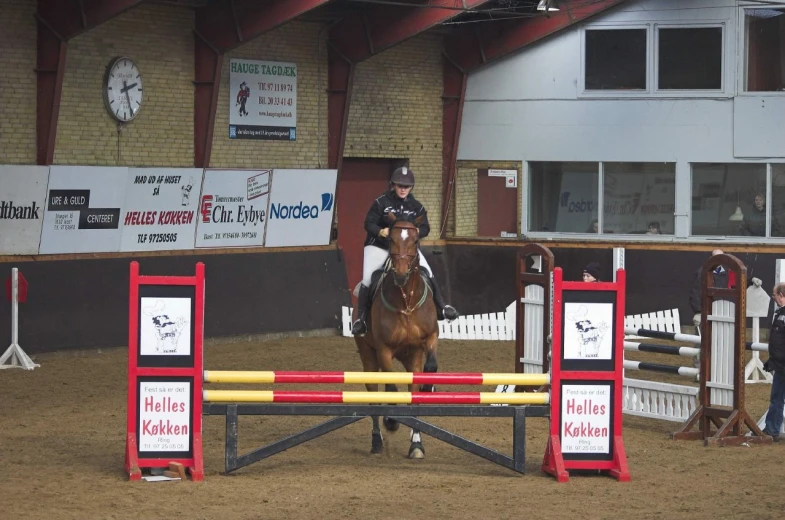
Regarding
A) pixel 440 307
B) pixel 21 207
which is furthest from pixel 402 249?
pixel 21 207

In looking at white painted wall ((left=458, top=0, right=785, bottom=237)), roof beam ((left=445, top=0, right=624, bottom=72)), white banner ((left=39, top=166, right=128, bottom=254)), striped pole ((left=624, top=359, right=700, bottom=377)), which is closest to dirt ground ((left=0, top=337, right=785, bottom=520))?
striped pole ((left=624, top=359, right=700, bottom=377))

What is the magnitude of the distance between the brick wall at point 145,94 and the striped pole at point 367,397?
9060 mm

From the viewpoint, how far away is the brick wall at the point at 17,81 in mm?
16953

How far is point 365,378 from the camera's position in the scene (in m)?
9.77

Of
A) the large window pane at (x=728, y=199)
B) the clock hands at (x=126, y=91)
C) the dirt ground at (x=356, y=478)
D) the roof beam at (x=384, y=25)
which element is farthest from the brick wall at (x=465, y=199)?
the dirt ground at (x=356, y=478)

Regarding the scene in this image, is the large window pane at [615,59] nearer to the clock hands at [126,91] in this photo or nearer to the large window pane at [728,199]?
the large window pane at [728,199]

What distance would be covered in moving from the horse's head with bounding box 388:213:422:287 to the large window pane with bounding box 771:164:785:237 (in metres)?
12.4

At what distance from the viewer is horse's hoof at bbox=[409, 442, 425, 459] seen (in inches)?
424

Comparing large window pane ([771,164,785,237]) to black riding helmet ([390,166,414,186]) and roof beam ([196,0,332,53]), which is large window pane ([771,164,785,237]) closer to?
roof beam ([196,0,332,53])

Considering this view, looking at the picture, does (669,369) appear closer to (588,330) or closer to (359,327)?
(588,330)

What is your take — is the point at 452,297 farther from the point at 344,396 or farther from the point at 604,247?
the point at 344,396

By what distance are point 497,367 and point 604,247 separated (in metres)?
5.52

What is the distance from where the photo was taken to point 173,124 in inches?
757

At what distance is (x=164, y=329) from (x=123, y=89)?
952cm
